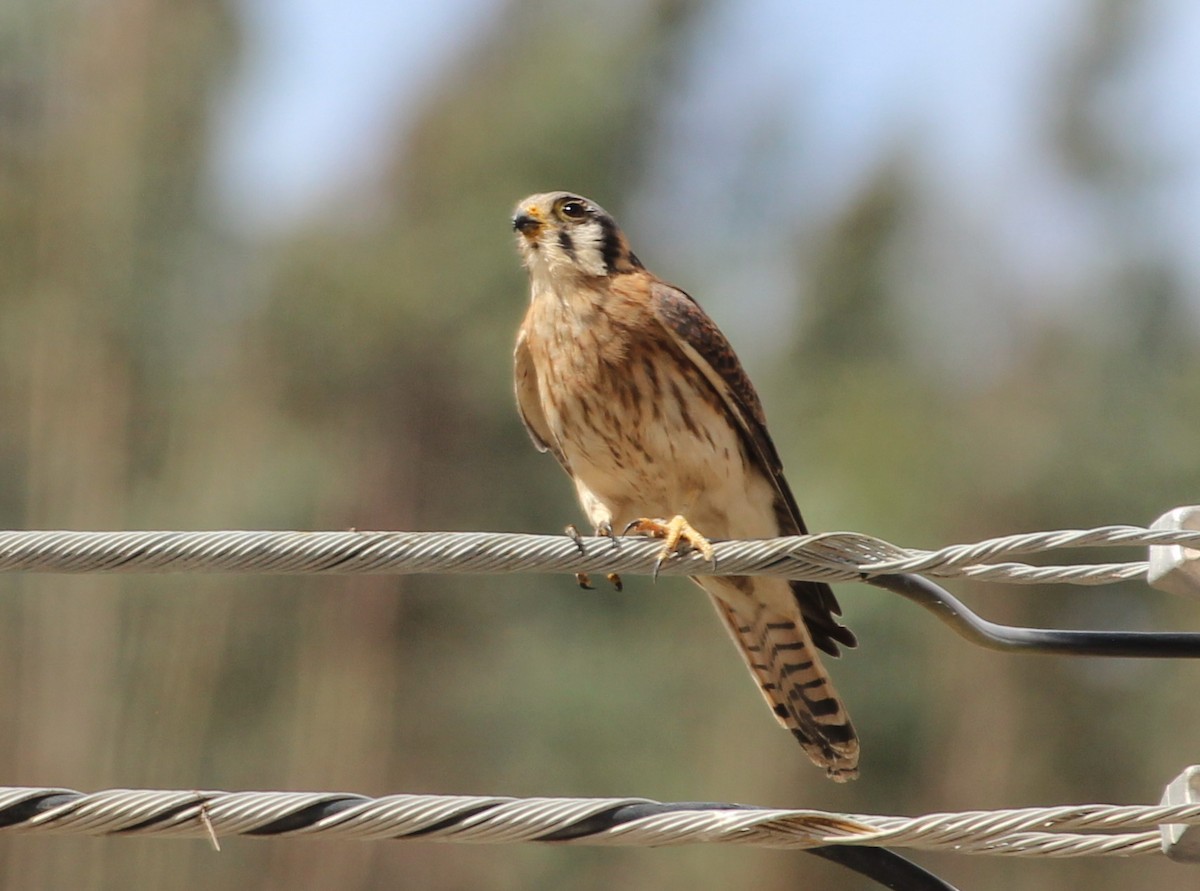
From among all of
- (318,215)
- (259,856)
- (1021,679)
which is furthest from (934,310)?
(259,856)

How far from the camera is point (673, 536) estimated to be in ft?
10.8

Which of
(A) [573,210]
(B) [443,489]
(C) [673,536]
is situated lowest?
(C) [673,536]

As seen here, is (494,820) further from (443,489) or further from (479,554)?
(443,489)

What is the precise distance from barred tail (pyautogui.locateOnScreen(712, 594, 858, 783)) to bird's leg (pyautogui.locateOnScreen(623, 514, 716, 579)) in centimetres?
59

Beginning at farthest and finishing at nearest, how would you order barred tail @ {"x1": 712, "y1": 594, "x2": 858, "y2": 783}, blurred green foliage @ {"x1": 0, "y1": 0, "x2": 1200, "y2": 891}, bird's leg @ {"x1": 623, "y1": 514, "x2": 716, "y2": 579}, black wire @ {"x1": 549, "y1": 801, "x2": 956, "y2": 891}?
blurred green foliage @ {"x1": 0, "y1": 0, "x2": 1200, "y2": 891}
barred tail @ {"x1": 712, "y1": 594, "x2": 858, "y2": 783}
bird's leg @ {"x1": 623, "y1": 514, "x2": 716, "y2": 579}
black wire @ {"x1": 549, "y1": 801, "x2": 956, "y2": 891}

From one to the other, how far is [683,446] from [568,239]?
790mm

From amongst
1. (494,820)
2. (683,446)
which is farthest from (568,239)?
(494,820)

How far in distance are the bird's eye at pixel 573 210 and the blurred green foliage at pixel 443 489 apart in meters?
11.1

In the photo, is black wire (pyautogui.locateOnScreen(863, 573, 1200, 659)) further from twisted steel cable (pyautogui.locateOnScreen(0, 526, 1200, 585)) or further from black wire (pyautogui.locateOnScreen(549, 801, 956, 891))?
black wire (pyautogui.locateOnScreen(549, 801, 956, 891))

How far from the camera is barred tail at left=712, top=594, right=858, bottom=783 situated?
159 inches

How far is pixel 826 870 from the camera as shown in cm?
1673

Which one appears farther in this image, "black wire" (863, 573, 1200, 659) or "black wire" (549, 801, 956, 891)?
"black wire" (863, 573, 1200, 659)

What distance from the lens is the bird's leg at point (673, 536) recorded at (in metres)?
2.81

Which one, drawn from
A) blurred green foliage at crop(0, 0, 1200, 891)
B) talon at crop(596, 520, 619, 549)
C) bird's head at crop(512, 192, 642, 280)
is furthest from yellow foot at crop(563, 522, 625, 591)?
blurred green foliage at crop(0, 0, 1200, 891)
